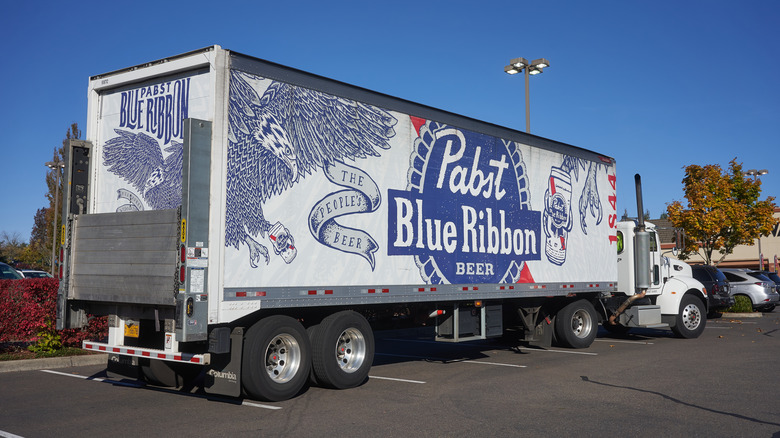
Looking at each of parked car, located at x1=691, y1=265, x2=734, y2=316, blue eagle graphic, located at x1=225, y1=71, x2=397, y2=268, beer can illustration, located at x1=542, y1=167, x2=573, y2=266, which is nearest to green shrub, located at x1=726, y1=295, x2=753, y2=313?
parked car, located at x1=691, y1=265, x2=734, y2=316

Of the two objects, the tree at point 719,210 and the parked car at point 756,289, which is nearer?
the parked car at point 756,289

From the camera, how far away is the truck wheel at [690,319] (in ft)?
52.2

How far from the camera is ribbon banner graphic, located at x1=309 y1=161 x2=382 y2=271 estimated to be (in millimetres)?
8695

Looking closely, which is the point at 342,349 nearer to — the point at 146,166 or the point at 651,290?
the point at 146,166

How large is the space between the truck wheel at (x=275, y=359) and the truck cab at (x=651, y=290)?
8.98 meters

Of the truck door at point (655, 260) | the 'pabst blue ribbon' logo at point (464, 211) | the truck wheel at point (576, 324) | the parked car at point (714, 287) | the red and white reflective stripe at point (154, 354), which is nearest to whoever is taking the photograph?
the red and white reflective stripe at point (154, 354)

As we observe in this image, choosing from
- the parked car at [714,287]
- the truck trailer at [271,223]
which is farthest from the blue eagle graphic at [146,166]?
the parked car at [714,287]

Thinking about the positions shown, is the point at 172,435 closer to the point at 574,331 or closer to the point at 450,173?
the point at 450,173

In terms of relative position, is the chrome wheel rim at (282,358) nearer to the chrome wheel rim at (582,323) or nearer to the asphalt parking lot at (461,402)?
the asphalt parking lot at (461,402)

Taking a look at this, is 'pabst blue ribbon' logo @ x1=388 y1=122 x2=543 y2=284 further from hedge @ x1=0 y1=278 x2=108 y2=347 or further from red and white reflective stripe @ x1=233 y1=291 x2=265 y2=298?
hedge @ x1=0 y1=278 x2=108 y2=347

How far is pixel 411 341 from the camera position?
1591cm

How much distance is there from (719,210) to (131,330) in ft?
Result: 85.8

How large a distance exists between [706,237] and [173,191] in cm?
2656

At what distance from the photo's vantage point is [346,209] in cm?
902
